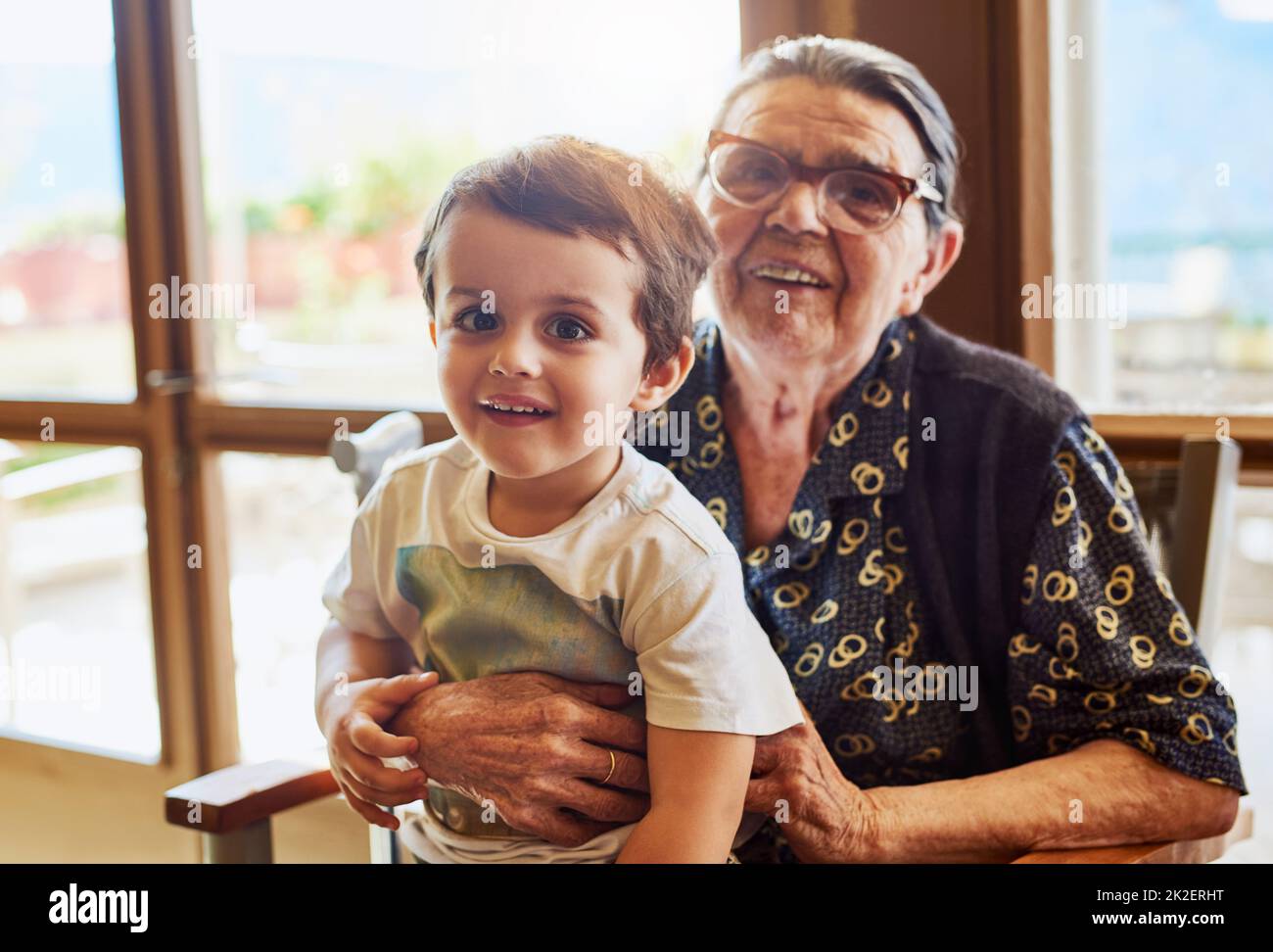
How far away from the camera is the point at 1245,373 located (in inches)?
70.4

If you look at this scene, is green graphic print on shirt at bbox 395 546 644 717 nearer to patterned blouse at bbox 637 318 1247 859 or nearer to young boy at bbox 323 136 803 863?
young boy at bbox 323 136 803 863

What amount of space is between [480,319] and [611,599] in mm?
259

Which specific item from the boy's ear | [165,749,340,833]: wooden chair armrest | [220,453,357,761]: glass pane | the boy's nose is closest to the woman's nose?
the boy's ear

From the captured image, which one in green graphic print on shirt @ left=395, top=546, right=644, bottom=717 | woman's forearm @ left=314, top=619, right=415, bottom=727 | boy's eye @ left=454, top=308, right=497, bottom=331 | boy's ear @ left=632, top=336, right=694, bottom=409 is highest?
boy's eye @ left=454, top=308, right=497, bottom=331

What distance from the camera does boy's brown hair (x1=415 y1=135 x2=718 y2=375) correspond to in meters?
1.07

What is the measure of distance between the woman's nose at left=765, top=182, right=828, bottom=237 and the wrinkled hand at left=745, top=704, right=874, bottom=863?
0.47 meters

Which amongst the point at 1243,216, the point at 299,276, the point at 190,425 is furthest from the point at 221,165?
the point at 1243,216

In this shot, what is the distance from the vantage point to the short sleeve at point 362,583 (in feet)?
4.10

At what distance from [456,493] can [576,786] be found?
11.1 inches

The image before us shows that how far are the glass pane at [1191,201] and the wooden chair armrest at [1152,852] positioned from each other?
0.64 metres

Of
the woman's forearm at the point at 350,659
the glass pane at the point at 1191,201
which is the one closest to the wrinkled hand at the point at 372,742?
the woman's forearm at the point at 350,659

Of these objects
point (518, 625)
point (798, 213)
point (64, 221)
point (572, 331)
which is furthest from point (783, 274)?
point (64, 221)

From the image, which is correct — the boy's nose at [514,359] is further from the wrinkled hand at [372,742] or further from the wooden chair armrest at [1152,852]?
the wooden chair armrest at [1152,852]

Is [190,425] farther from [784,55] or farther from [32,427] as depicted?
[784,55]
